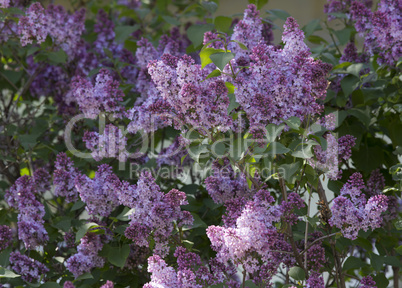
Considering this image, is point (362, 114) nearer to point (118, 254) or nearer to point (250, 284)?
point (250, 284)

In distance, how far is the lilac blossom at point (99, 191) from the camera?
70.4 inches

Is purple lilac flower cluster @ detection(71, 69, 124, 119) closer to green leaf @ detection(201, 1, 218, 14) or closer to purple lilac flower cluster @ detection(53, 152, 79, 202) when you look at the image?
purple lilac flower cluster @ detection(53, 152, 79, 202)

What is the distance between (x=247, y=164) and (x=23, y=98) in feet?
5.82

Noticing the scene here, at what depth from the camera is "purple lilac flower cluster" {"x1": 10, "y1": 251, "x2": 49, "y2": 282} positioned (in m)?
1.84

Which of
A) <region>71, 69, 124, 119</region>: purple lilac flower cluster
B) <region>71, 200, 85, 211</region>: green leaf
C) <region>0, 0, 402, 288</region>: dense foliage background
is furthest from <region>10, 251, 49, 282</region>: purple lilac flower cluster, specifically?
<region>71, 69, 124, 119</region>: purple lilac flower cluster

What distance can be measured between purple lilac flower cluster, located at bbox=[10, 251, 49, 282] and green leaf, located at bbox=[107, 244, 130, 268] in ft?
0.85

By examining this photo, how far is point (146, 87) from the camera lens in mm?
2256

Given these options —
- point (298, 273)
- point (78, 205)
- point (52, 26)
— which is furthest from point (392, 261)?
point (52, 26)

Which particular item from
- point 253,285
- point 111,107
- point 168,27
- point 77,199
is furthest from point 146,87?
point 168,27

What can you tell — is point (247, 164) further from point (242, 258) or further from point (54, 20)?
point (54, 20)

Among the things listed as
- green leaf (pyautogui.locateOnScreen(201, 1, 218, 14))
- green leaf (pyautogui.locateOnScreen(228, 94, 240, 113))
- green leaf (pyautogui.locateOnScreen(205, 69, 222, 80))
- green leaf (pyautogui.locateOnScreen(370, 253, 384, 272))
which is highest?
green leaf (pyautogui.locateOnScreen(201, 1, 218, 14))

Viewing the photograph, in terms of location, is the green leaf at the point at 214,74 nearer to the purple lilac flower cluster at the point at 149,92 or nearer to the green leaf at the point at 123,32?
the purple lilac flower cluster at the point at 149,92

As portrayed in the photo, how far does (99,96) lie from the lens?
1.96 meters

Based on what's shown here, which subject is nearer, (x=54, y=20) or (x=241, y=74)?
(x=241, y=74)
